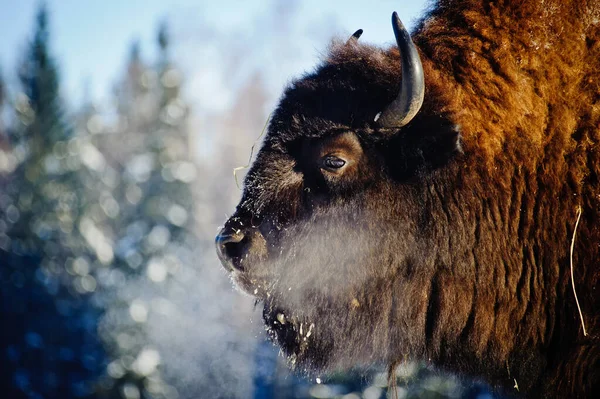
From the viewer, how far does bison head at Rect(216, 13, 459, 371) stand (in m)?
3.15

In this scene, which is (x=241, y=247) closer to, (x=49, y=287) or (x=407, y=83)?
(x=407, y=83)

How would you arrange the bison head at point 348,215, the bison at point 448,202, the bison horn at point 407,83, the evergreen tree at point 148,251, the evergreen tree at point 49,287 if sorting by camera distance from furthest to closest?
the evergreen tree at point 49,287 < the evergreen tree at point 148,251 < the bison head at point 348,215 < the bison at point 448,202 < the bison horn at point 407,83

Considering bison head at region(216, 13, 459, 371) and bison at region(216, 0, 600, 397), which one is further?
bison head at region(216, 13, 459, 371)

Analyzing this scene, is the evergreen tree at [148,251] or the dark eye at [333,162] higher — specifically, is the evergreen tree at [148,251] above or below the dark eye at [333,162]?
above

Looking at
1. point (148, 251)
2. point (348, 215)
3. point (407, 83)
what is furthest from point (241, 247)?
point (148, 251)

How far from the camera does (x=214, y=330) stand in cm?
1215

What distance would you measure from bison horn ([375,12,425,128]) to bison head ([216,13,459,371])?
66 millimetres

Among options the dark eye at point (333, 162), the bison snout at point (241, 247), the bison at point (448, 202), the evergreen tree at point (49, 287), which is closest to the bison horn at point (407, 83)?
the bison at point (448, 202)

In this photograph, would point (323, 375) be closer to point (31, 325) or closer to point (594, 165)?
point (594, 165)

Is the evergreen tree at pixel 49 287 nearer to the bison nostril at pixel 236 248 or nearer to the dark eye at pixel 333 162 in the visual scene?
the bison nostril at pixel 236 248

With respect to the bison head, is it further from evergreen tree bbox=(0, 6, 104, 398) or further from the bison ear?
evergreen tree bbox=(0, 6, 104, 398)

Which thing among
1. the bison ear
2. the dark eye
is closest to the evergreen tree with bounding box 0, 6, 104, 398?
the dark eye

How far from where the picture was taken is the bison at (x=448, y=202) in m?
3.01

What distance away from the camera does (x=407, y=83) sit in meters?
2.94
